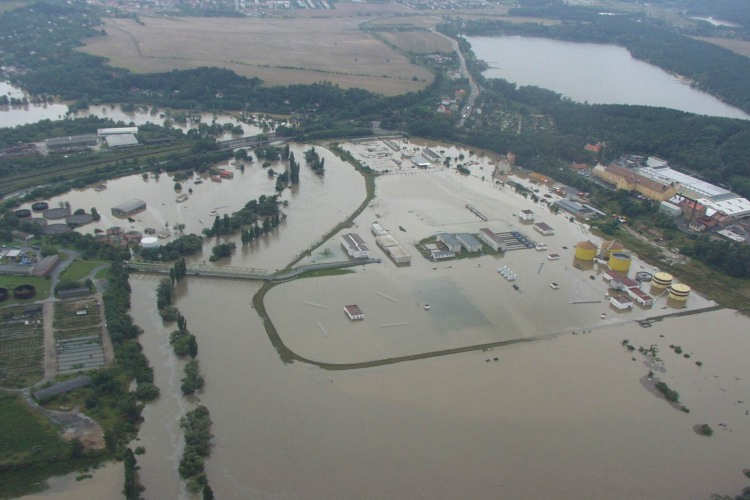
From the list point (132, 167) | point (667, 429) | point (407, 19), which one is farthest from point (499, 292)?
point (407, 19)

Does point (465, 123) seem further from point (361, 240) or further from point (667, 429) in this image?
point (667, 429)

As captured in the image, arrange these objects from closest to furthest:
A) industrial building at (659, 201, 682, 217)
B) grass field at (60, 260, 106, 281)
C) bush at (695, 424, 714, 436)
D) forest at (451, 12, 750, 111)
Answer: bush at (695, 424, 714, 436), grass field at (60, 260, 106, 281), industrial building at (659, 201, 682, 217), forest at (451, 12, 750, 111)

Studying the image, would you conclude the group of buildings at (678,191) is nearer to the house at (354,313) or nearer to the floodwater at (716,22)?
the house at (354,313)

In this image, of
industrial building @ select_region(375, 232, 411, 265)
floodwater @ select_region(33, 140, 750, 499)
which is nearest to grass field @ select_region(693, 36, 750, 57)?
floodwater @ select_region(33, 140, 750, 499)

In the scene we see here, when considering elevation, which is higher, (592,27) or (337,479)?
(592,27)

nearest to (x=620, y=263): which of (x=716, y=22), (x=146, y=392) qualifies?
(x=146, y=392)

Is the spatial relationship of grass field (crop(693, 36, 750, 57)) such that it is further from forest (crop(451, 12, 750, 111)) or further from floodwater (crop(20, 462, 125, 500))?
floodwater (crop(20, 462, 125, 500))

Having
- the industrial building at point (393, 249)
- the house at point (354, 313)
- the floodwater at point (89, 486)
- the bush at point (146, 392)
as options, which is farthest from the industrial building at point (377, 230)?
the floodwater at point (89, 486)
